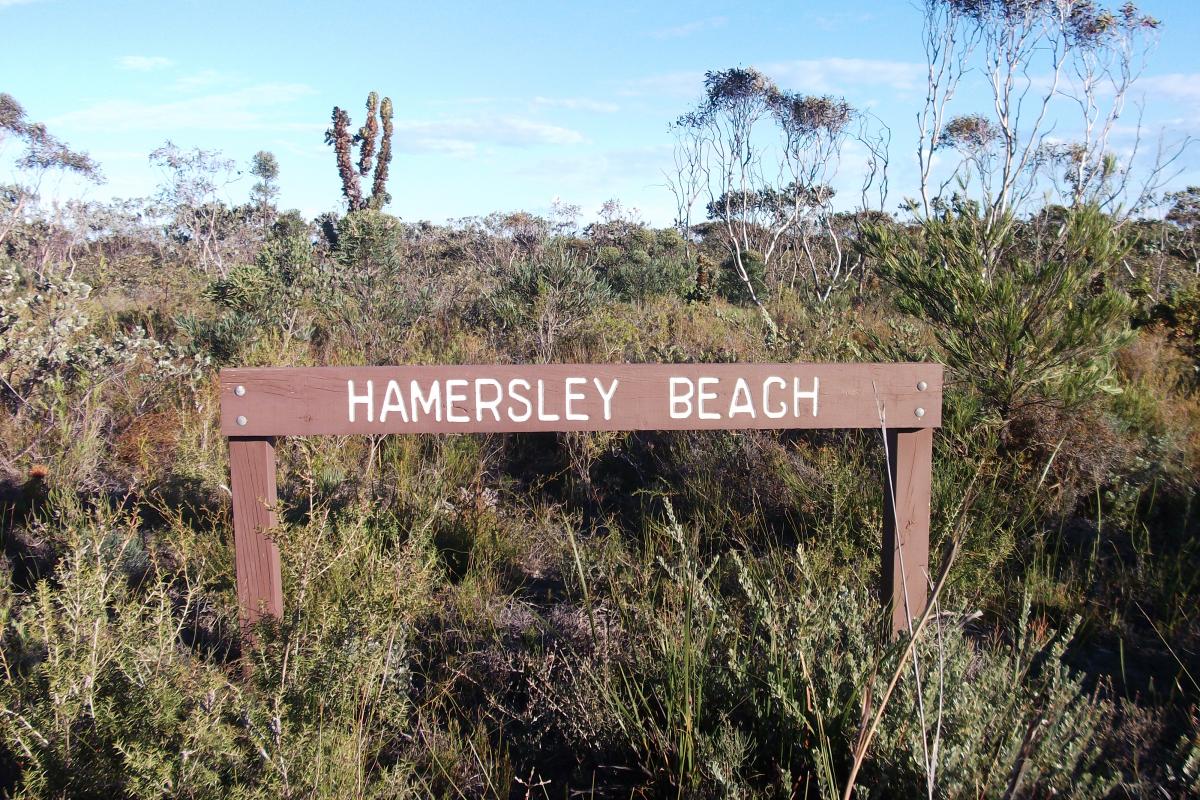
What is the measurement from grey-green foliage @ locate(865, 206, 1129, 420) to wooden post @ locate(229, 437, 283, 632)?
11.1ft

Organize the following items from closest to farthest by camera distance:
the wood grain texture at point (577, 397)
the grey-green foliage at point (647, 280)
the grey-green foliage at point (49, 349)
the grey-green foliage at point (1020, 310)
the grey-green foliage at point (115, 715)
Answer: the grey-green foliage at point (115, 715), the wood grain texture at point (577, 397), the grey-green foliage at point (1020, 310), the grey-green foliage at point (49, 349), the grey-green foliage at point (647, 280)

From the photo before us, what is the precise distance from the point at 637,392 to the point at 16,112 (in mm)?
16888

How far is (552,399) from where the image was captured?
2.68 metres

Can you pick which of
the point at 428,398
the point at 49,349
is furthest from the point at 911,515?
the point at 49,349

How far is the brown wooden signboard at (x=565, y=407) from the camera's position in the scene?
8.62ft

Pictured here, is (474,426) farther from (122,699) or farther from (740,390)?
(122,699)

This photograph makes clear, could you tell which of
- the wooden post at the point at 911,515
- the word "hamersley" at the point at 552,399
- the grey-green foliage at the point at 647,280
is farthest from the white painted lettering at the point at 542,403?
the grey-green foliage at the point at 647,280

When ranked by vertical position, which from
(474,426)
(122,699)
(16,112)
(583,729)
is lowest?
(583,729)

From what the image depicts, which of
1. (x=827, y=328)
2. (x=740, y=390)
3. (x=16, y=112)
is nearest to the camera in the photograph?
(x=740, y=390)

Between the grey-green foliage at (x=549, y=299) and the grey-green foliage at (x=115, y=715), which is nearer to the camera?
→ the grey-green foliage at (x=115, y=715)

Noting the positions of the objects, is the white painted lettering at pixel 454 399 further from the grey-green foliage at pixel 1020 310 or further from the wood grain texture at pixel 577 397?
the grey-green foliage at pixel 1020 310

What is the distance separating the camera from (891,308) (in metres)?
10.2

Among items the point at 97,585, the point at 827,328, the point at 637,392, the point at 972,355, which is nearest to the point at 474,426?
the point at 637,392

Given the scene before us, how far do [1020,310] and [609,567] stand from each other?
2.61m
